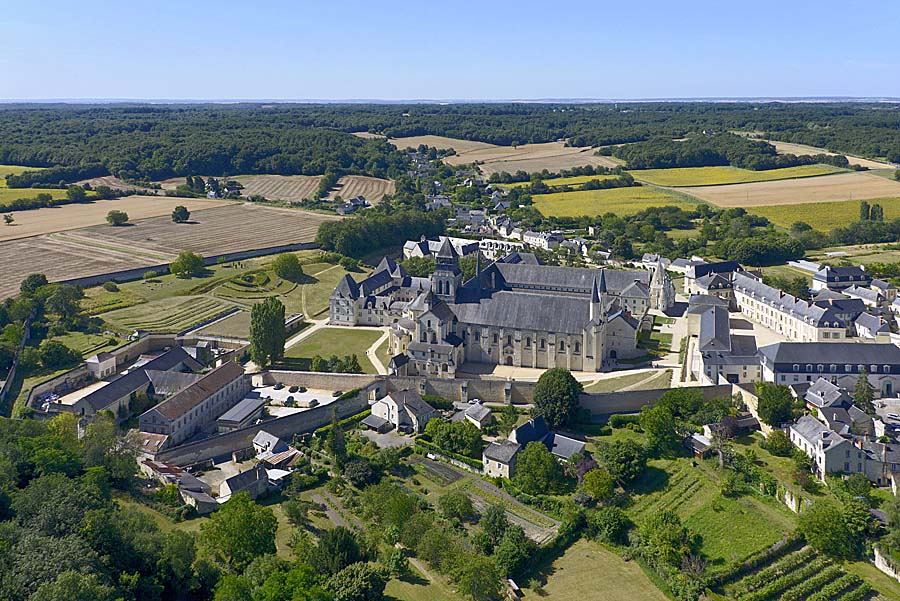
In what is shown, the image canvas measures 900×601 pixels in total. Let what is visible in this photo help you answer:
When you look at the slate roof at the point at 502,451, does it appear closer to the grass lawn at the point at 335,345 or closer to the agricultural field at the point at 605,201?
the grass lawn at the point at 335,345

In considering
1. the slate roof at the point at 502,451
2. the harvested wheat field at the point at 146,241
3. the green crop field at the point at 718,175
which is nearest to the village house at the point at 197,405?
the slate roof at the point at 502,451

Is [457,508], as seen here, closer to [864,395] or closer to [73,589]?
[73,589]

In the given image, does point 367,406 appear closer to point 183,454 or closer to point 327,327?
point 183,454

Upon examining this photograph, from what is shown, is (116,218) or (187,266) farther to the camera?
(116,218)

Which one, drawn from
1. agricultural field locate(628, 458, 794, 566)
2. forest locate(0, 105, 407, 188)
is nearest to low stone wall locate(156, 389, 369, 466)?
agricultural field locate(628, 458, 794, 566)

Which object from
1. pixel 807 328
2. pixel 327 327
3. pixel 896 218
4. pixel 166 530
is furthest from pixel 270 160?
pixel 166 530

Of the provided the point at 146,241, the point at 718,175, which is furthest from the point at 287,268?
the point at 718,175
